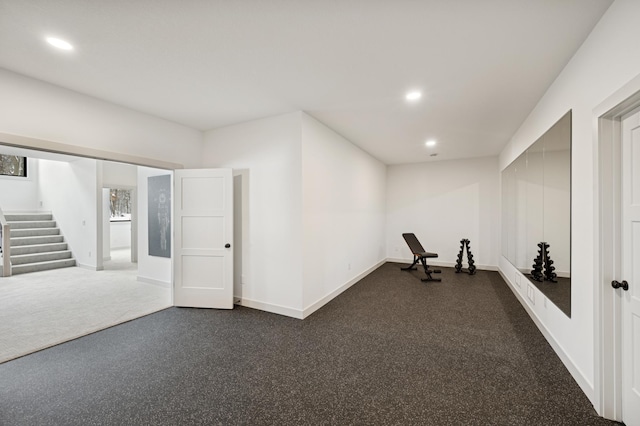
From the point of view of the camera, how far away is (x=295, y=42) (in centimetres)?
211

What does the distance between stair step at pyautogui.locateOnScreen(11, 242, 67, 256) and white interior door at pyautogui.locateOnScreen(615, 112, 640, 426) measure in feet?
34.0

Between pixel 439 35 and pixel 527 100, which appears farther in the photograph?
pixel 527 100

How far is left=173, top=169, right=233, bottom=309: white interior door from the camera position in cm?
391

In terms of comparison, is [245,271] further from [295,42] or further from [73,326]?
[295,42]

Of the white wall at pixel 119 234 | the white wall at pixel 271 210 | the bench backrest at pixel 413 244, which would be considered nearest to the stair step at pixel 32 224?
the white wall at pixel 119 234

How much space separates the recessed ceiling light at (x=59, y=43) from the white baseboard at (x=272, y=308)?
129 inches

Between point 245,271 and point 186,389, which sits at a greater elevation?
point 245,271

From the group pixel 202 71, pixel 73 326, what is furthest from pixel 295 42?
pixel 73 326

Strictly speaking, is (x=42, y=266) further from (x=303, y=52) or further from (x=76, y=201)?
(x=303, y=52)

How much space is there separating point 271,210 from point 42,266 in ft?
22.1

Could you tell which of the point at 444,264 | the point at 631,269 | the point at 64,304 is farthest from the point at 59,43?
the point at 444,264

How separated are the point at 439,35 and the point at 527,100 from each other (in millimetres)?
1955

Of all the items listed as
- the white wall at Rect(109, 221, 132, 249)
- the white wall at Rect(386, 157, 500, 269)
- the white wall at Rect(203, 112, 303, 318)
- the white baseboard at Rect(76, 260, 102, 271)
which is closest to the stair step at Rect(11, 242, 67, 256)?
the white baseboard at Rect(76, 260, 102, 271)

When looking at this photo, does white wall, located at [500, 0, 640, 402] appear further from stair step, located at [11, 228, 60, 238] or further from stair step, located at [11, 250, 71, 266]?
stair step, located at [11, 228, 60, 238]
